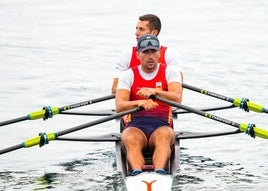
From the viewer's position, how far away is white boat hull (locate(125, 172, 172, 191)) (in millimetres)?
15258

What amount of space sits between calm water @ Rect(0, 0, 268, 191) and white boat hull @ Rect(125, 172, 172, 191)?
195 cm

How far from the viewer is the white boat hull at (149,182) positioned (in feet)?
50.1

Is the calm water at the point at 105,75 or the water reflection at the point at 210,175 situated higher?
the calm water at the point at 105,75

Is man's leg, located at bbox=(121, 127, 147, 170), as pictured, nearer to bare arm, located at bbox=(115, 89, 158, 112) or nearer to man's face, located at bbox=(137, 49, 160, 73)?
bare arm, located at bbox=(115, 89, 158, 112)

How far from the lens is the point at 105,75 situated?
92.9 feet

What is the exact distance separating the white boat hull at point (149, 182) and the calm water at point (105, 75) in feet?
6.38

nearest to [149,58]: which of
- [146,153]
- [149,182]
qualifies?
[146,153]

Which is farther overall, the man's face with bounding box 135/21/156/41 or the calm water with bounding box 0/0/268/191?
the man's face with bounding box 135/21/156/41

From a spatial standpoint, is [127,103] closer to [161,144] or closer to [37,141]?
[161,144]

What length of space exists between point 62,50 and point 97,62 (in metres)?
1.91

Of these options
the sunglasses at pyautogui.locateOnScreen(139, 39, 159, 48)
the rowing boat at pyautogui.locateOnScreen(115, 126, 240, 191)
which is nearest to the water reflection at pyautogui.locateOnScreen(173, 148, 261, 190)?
the rowing boat at pyautogui.locateOnScreen(115, 126, 240, 191)

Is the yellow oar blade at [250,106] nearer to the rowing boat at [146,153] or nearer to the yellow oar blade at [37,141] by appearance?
the rowing boat at [146,153]

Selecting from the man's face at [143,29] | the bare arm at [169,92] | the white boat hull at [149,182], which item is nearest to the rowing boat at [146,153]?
the white boat hull at [149,182]

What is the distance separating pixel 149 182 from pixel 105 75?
13.2 m
